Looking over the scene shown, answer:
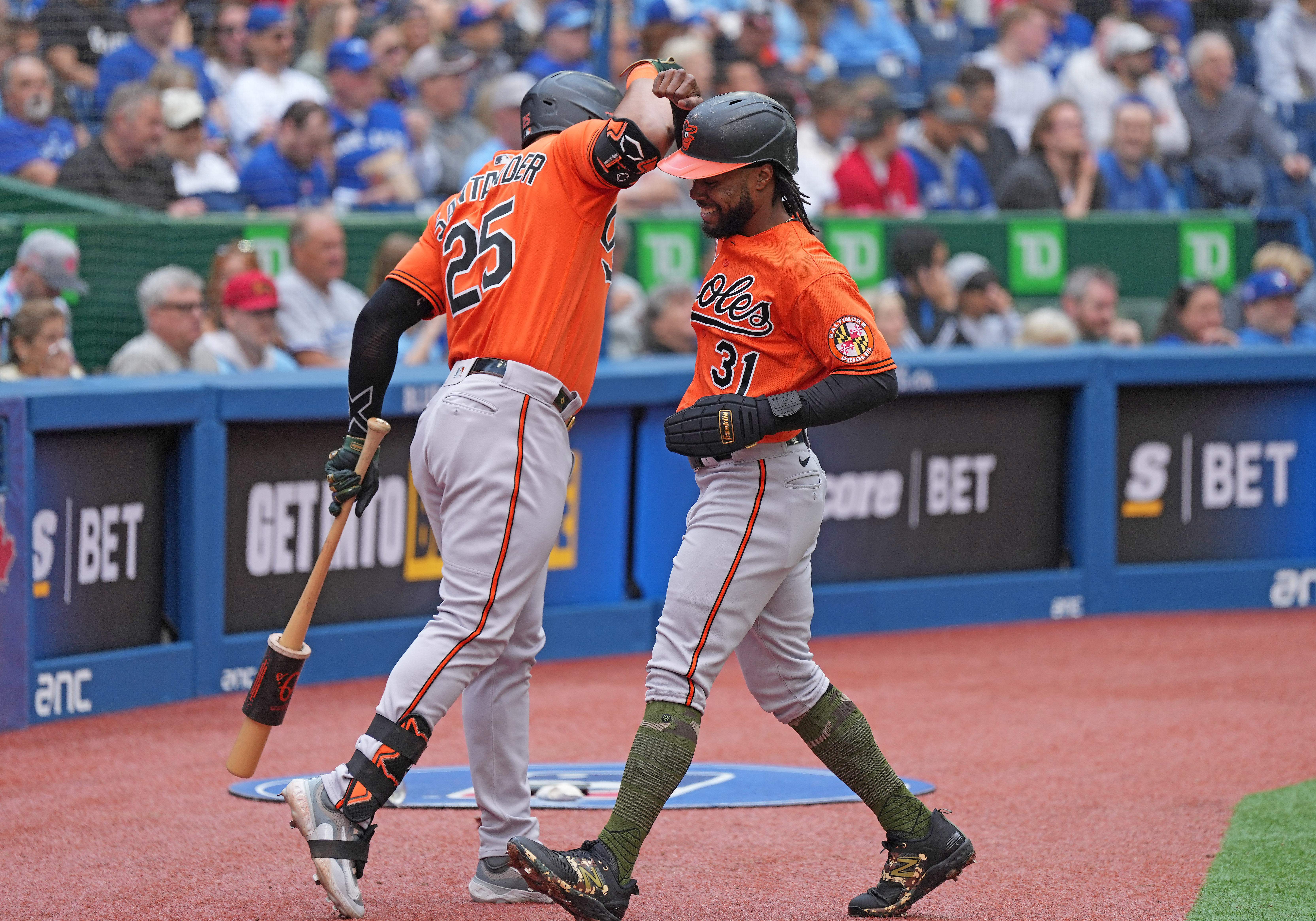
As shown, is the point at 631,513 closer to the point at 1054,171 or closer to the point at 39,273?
the point at 39,273

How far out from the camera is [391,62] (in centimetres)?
1116

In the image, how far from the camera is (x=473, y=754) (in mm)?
3961

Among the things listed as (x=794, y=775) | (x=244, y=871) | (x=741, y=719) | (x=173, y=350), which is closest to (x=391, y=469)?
(x=173, y=350)

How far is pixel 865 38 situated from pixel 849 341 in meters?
11.0

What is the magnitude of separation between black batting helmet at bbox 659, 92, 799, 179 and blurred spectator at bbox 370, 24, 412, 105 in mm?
7549

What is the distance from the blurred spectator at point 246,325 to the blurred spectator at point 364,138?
7.50 ft

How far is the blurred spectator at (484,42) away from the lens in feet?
37.2

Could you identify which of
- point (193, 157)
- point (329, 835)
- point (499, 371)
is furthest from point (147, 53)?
point (329, 835)

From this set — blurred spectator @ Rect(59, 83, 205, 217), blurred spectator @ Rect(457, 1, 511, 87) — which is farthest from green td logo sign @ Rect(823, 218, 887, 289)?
blurred spectator @ Rect(59, 83, 205, 217)

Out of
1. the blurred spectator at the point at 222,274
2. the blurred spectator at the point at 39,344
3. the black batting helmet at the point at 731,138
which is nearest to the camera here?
the black batting helmet at the point at 731,138

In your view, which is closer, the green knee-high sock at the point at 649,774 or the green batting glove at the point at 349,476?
the green knee-high sock at the point at 649,774

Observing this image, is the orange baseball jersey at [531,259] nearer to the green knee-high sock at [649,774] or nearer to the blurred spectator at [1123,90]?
the green knee-high sock at [649,774]

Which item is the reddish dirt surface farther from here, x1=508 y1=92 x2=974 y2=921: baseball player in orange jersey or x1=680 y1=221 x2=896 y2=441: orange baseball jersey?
x1=680 y1=221 x2=896 y2=441: orange baseball jersey

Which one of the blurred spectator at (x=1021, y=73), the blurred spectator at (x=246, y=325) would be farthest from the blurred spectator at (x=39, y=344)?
the blurred spectator at (x=1021, y=73)
